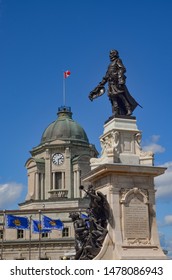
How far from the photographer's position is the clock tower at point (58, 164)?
81000mm

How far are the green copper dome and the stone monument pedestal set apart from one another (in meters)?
63.7

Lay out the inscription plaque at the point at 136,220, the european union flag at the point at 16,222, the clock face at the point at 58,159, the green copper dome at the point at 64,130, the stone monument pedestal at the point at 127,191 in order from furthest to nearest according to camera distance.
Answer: the green copper dome at the point at 64,130 → the clock face at the point at 58,159 → the european union flag at the point at 16,222 → the inscription plaque at the point at 136,220 → the stone monument pedestal at the point at 127,191

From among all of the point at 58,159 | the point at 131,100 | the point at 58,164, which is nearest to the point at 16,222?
the point at 58,164

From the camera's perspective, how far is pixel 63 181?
271 ft

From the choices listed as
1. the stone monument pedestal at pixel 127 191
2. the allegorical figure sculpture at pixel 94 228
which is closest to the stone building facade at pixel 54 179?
the allegorical figure sculpture at pixel 94 228

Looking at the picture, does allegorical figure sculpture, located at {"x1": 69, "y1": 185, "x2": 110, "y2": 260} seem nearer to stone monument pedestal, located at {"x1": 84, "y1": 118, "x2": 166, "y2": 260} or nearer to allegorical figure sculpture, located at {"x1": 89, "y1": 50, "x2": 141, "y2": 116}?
stone monument pedestal, located at {"x1": 84, "y1": 118, "x2": 166, "y2": 260}

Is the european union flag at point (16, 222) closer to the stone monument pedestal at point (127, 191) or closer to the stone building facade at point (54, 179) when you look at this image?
the stone building facade at point (54, 179)

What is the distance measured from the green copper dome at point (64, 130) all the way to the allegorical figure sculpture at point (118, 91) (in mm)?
62322

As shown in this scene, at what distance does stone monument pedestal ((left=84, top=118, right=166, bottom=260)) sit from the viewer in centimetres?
1900

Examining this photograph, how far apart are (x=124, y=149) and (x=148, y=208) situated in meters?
2.37
